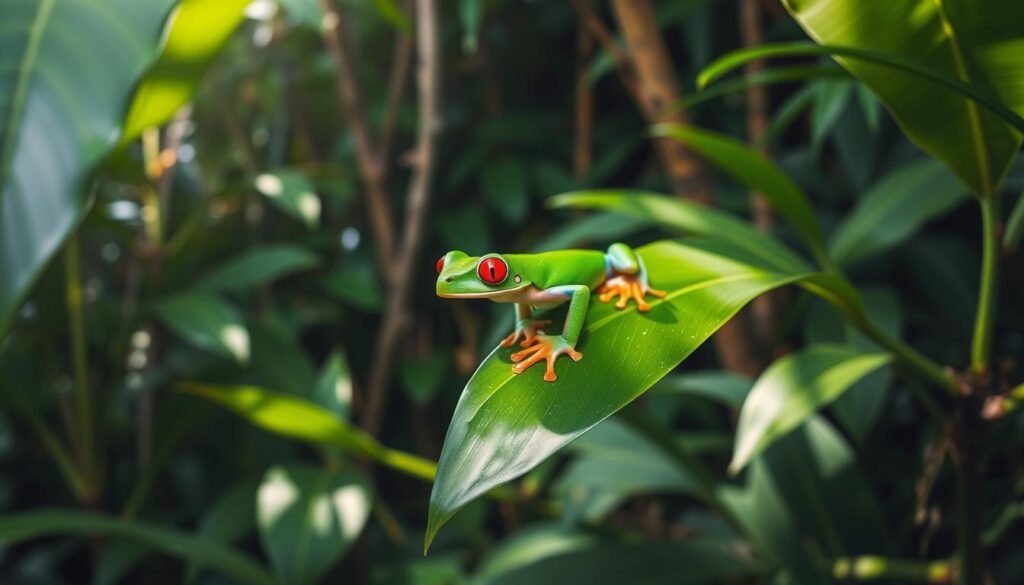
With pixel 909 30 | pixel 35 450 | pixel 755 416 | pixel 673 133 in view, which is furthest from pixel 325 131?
pixel 909 30

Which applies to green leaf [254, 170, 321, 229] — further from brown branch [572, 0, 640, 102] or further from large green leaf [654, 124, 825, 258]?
large green leaf [654, 124, 825, 258]

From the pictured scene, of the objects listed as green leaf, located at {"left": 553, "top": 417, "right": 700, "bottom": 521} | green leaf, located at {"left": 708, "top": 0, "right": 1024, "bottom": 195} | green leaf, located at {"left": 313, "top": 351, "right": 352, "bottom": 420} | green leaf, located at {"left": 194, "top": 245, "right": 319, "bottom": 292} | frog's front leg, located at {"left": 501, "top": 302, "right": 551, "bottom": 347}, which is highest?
green leaf, located at {"left": 708, "top": 0, "right": 1024, "bottom": 195}

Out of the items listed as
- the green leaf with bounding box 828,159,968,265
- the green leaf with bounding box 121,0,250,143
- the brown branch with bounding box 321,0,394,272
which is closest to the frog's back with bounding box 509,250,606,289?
the green leaf with bounding box 121,0,250,143

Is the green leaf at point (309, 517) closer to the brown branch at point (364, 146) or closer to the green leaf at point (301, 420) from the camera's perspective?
the green leaf at point (301, 420)

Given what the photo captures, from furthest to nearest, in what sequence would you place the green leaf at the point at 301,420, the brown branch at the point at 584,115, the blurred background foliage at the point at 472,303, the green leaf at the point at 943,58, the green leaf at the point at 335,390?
the brown branch at the point at 584,115
the green leaf at the point at 335,390
the green leaf at the point at 301,420
the blurred background foliage at the point at 472,303
the green leaf at the point at 943,58

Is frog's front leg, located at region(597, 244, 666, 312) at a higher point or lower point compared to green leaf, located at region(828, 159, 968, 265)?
higher

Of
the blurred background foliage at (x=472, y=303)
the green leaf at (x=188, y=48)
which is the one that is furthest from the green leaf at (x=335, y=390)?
the green leaf at (x=188, y=48)
